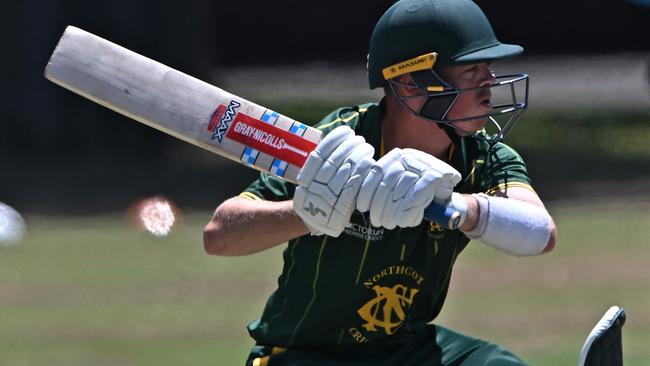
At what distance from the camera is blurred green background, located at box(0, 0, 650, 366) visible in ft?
21.0

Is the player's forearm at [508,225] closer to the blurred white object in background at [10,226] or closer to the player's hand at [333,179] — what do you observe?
the player's hand at [333,179]

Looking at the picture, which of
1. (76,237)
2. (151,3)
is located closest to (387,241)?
(76,237)

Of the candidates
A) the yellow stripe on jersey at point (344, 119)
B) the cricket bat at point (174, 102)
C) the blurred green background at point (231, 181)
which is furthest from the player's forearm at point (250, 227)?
the blurred green background at point (231, 181)

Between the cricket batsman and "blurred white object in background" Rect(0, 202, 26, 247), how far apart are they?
5.20 metres

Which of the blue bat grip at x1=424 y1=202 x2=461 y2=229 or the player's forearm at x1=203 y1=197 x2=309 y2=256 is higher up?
the player's forearm at x1=203 y1=197 x2=309 y2=256

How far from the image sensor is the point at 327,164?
10.1ft

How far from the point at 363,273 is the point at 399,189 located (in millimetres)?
584

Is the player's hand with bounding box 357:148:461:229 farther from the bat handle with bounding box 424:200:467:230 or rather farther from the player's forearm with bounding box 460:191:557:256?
the player's forearm with bounding box 460:191:557:256

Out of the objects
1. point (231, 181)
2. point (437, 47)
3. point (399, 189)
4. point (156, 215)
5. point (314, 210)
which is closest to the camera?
point (399, 189)

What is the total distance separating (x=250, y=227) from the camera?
3.42 meters

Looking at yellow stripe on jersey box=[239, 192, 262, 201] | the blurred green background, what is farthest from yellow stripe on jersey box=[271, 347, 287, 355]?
the blurred green background

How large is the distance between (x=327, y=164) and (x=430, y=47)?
1.95 ft

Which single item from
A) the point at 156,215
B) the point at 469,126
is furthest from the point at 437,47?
the point at 156,215

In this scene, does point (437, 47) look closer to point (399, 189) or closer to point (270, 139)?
point (270, 139)
